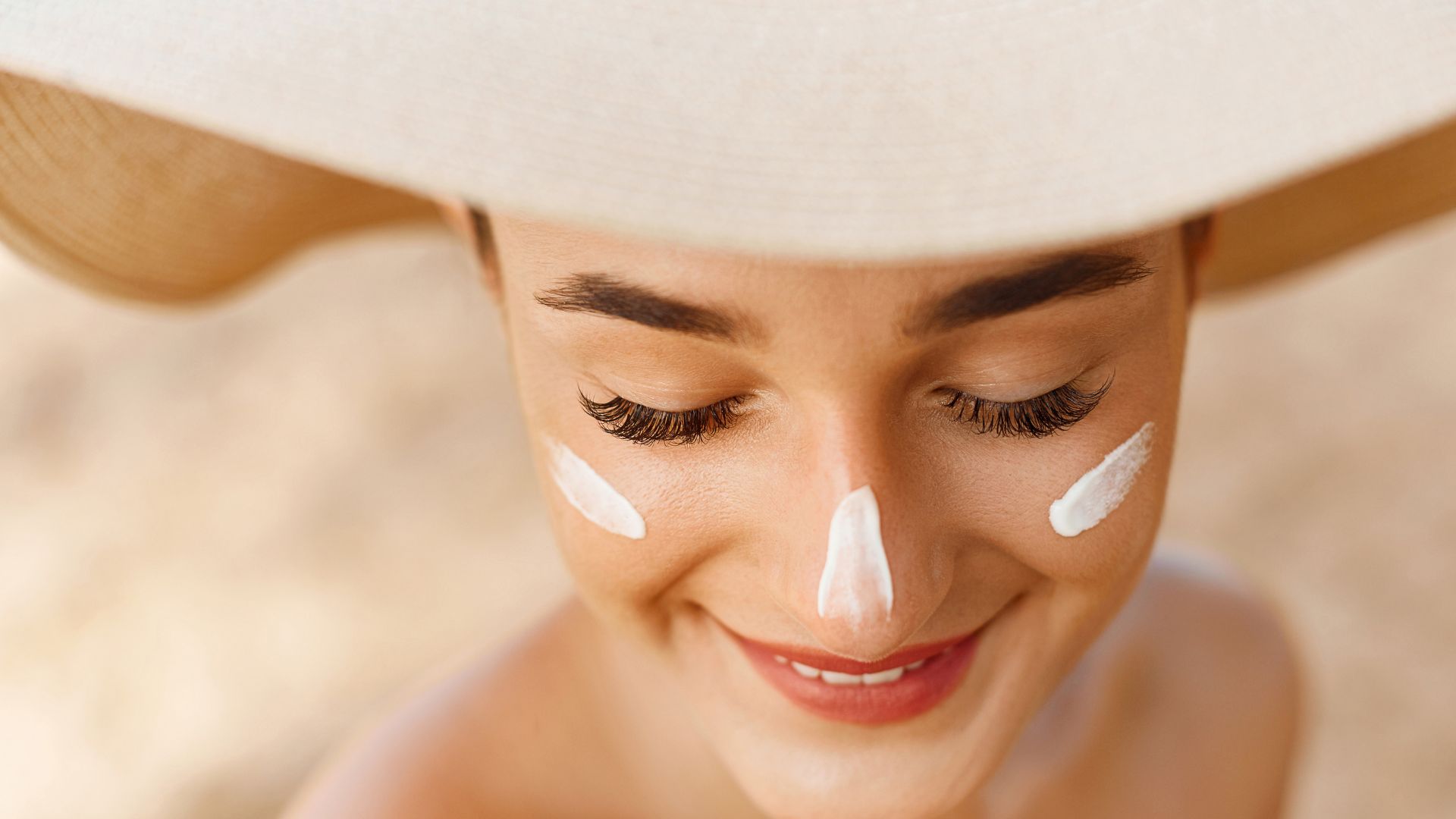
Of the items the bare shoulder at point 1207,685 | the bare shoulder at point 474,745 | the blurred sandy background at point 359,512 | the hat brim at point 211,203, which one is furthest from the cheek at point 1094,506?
the blurred sandy background at point 359,512

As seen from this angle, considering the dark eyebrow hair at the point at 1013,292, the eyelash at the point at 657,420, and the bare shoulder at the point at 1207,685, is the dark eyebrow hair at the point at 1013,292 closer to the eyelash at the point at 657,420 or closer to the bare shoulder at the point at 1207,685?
the eyelash at the point at 657,420

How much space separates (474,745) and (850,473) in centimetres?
55

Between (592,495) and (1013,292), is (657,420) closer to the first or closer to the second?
(592,495)

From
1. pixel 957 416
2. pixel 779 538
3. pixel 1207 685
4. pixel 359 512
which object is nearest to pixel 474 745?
pixel 779 538

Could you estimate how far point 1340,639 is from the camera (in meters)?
2.67

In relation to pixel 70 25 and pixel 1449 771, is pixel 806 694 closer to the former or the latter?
pixel 70 25

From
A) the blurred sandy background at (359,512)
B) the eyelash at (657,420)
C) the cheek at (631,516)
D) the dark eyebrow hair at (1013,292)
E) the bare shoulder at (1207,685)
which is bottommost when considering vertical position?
the cheek at (631,516)

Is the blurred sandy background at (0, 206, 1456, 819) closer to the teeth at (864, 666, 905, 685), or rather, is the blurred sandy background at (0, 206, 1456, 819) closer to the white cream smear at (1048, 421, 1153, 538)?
the teeth at (864, 666, 905, 685)

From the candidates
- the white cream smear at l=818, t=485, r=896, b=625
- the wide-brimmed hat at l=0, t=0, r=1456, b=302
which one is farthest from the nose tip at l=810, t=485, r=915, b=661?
the wide-brimmed hat at l=0, t=0, r=1456, b=302

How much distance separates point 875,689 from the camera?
98cm

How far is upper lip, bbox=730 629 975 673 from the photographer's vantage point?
949mm

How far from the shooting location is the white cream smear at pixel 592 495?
0.92 metres

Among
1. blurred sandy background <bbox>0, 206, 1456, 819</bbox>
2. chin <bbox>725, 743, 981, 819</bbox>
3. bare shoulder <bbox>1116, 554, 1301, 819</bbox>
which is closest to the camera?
chin <bbox>725, 743, 981, 819</bbox>

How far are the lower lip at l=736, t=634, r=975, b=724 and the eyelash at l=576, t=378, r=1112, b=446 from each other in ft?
0.60
